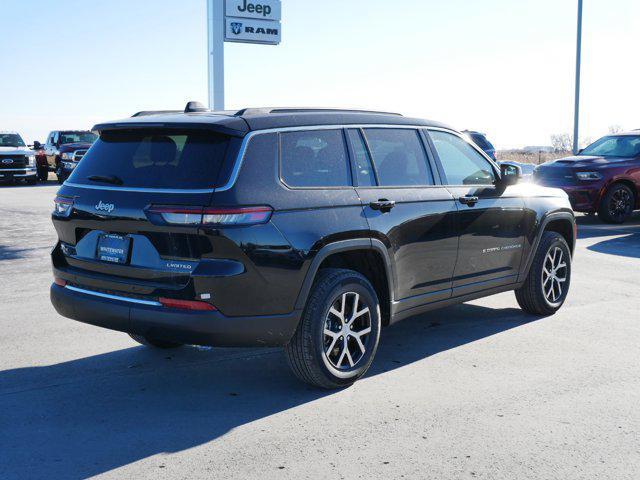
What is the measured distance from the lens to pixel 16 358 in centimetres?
590

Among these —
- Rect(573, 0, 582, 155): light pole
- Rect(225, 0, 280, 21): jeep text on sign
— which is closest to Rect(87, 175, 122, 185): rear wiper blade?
Rect(225, 0, 280, 21): jeep text on sign

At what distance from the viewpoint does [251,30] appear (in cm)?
1777

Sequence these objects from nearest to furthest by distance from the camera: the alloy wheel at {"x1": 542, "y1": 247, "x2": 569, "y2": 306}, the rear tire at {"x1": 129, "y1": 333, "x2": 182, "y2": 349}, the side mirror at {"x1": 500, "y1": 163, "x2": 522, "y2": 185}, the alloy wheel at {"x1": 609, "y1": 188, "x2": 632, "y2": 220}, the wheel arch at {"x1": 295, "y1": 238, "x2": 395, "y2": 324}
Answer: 1. the wheel arch at {"x1": 295, "y1": 238, "x2": 395, "y2": 324}
2. the rear tire at {"x1": 129, "y1": 333, "x2": 182, "y2": 349}
3. the side mirror at {"x1": 500, "y1": 163, "x2": 522, "y2": 185}
4. the alloy wheel at {"x1": 542, "y1": 247, "x2": 569, "y2": 306}
5. the alloy wheel at {"x1": 609, "y1": 188, "x2": 632, "y2": 220}

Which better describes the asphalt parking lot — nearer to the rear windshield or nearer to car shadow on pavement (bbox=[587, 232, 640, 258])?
the rear windshield

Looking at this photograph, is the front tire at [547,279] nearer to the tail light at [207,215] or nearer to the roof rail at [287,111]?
the roof rail at [287,111]

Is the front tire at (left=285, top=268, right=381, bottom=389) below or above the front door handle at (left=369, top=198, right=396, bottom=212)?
below

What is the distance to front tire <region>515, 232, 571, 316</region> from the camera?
23.6 ft

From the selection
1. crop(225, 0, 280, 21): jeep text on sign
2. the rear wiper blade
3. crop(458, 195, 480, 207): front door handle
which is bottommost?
crop(458, 195, 480, 207): front door handle

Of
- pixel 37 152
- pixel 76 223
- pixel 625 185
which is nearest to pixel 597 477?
pixel 76 223

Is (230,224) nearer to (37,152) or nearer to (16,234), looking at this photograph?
(16,234)

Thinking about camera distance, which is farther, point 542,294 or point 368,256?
point 542,294

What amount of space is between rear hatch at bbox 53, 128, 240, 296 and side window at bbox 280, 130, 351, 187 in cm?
41

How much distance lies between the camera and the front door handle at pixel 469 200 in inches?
243

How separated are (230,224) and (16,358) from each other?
2421 millimetres
